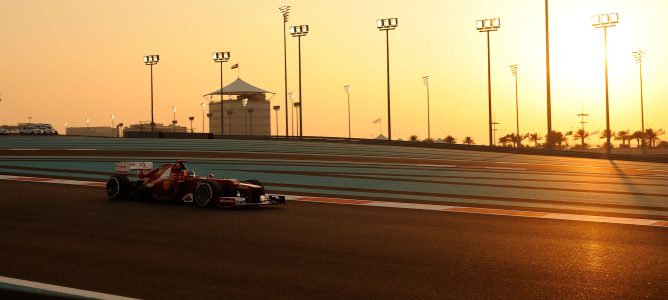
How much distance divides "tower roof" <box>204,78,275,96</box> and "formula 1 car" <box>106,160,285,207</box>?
12561 centimetres

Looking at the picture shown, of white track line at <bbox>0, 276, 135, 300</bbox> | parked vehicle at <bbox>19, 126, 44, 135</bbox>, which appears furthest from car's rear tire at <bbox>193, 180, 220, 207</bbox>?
parked vehicle at <bbox>19, 126, 44, 135</bbox>

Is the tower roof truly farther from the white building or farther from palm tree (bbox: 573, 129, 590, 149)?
palm tree (bbox: 573, 129, 590, 149)

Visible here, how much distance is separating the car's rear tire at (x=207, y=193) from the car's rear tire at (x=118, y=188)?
2.03 m

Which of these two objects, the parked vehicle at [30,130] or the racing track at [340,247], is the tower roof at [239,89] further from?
the racing track at [340,247]

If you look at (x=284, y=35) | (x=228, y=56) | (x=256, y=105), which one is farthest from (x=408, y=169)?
(x=256, y=105)

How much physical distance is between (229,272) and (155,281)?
2.70ft

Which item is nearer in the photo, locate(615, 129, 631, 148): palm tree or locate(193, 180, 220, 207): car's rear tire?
locate(193, 180, 220, 207): car's rear tire

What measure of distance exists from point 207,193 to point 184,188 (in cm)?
82

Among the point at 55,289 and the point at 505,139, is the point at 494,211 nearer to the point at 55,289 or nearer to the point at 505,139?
the point at 55,289

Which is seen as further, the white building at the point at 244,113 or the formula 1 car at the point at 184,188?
the white building at the point at 244,113

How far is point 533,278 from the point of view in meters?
7.83

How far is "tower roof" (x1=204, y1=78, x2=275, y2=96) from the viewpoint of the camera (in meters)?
142

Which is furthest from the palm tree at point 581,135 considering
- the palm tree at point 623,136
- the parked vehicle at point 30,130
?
the parked vehicle at point 30,130

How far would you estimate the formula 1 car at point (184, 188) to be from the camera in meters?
15.1
